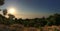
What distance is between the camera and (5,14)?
29.8 ft

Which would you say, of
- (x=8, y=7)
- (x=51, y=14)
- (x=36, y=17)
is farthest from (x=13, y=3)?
(x=51, y=14)

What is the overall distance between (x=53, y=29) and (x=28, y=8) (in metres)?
1.85

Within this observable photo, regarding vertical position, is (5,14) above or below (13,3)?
below

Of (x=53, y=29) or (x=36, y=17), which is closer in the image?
(x=53, y=29)

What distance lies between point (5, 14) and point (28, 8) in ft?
4.54

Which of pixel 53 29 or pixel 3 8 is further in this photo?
pixel 3 8

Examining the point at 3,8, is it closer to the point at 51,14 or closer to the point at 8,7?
the point at 8,7

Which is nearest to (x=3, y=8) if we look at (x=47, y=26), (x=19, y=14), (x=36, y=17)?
(x=19, y=14)

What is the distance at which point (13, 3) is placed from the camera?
8.90 metres

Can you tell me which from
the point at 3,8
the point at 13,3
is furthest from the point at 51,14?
the point at 3,8

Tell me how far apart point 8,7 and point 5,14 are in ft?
1.65

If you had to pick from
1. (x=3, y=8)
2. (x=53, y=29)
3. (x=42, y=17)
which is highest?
(x=3, y=8)

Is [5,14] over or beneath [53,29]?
over

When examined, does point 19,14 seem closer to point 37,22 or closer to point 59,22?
point 37,22
